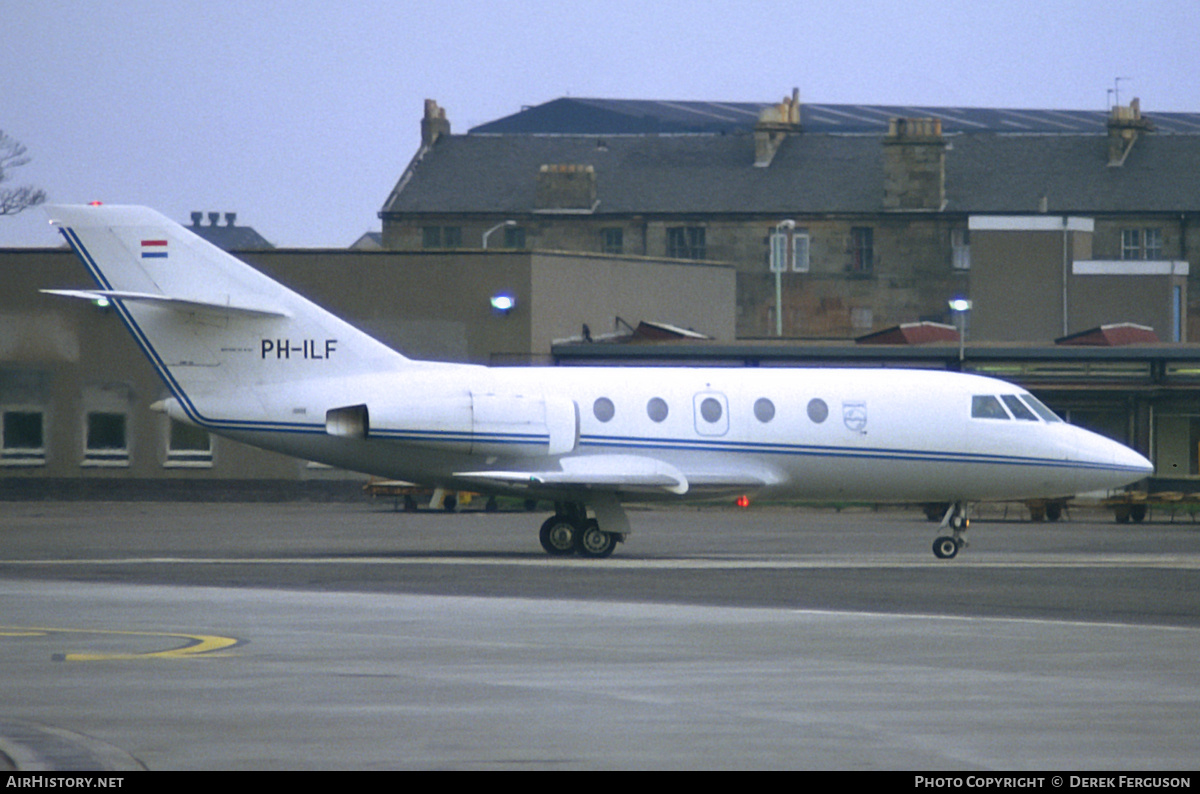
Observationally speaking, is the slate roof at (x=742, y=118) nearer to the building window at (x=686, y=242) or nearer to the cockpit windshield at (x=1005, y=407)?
the building window at (x=686, y=242)

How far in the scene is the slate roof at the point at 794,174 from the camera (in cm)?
8538

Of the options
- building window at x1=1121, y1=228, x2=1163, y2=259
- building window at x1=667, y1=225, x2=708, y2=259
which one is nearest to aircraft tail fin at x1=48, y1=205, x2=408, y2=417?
building window at x1=667, y1=225, x2=708, y2=259

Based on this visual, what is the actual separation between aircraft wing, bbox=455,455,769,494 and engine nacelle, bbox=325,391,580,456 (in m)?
0.37

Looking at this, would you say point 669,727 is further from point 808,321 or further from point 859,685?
point 808,321

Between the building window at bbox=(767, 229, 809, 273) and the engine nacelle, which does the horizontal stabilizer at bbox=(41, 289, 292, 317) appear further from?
the building window at bbox=(767, 229, 809, 273)

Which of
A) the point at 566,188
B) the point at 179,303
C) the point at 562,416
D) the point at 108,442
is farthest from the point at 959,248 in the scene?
the point at 179,303

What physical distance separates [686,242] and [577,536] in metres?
58.8

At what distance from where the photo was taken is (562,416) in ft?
98.4

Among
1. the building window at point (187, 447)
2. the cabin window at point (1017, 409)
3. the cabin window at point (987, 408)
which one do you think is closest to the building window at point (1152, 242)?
the building window at point (187, 447)

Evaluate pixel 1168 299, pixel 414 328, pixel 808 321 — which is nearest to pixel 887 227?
pixel 808 321

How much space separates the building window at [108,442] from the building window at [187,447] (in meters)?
1.24

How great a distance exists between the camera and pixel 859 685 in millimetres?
14742

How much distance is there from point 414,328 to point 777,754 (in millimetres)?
41232

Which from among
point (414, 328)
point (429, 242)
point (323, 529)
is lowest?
point (323, 529)
